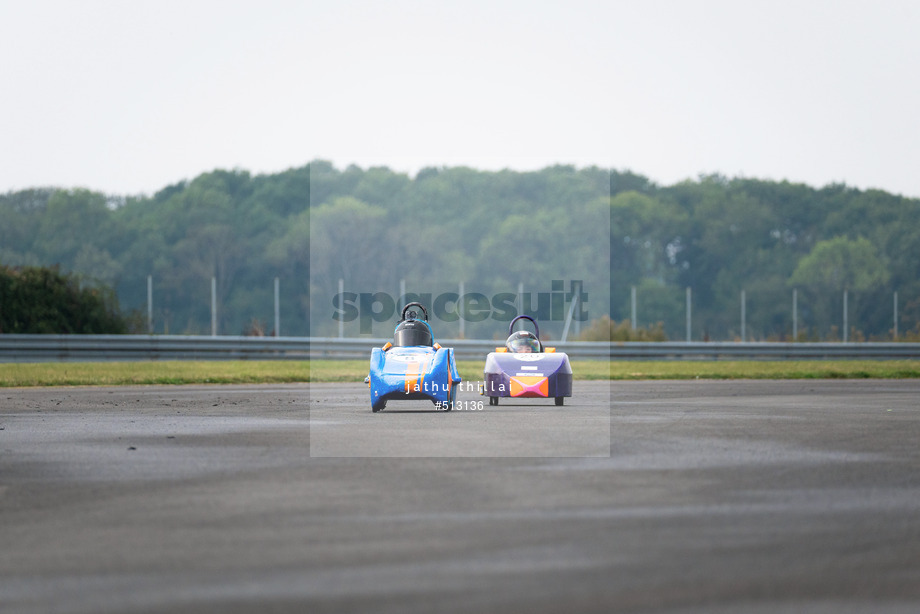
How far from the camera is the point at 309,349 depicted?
111 ft

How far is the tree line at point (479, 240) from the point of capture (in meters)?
68.2

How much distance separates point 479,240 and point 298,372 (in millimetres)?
48585

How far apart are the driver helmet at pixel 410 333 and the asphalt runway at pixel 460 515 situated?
2.40m

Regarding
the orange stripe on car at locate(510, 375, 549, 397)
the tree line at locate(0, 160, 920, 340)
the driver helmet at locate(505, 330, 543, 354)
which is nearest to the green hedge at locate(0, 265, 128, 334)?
the driver helmet at locate(505, 330, 543, 354)

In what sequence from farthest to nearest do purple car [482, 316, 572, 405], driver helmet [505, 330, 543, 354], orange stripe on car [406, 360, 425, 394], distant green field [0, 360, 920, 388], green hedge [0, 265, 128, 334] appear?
green hedge [0, 265, 128, 334] < distant green field [0, 360, 920, 388] < driver helmet [505, 330, 543, 354] < purple car [482, 316, 572, 405] < orange stripe on car [406, 360, 425, 394]

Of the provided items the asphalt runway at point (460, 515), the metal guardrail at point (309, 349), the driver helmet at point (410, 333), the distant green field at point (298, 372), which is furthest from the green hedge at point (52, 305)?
the asphalt runway at point (460, 515)

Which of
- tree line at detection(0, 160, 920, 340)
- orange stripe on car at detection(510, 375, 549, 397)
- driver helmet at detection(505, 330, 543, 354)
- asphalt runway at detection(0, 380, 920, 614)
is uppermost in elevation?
tree line at detection(0, 160, 920, 340)

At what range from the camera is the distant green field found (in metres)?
22.8

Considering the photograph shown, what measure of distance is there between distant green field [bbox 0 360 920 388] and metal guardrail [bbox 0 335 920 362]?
0.86 metres

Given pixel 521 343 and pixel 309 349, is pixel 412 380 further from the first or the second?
pixel 309 349

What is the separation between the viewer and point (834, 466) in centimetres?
913

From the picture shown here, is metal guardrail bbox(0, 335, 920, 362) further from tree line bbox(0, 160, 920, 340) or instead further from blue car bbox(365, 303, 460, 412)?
tree line bbox(0, 160, 920, 340)

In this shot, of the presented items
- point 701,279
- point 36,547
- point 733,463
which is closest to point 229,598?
point 36,547

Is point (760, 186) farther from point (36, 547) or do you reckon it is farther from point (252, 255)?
point (36, 547)
